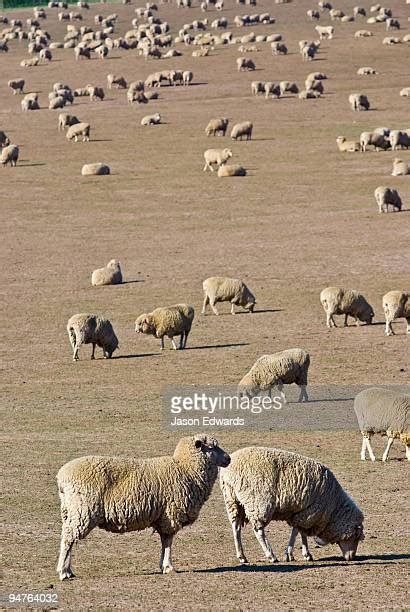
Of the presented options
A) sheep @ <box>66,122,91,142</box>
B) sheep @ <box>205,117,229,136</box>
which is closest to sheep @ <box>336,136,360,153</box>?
sheep @ <box>205,117,229,136</box>

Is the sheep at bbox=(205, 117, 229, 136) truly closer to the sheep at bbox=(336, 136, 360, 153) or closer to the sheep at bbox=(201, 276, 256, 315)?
the sheep at bbox=(336, 136, 360, 153)

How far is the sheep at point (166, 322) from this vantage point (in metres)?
25.6

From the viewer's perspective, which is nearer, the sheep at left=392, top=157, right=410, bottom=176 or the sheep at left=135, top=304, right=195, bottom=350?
the sheep at left=135, top=304, right=195, bottom=350

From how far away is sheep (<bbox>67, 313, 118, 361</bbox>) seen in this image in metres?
25.3

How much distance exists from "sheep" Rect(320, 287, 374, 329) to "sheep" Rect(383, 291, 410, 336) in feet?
2.55

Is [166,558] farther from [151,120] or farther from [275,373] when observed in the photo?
[151,120]

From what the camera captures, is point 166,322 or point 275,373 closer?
point 275,373

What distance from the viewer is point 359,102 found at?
6275 centimetres

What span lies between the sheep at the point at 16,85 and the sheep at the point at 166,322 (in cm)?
5149

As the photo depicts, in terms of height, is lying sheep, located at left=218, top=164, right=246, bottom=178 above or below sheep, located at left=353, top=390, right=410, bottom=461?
above

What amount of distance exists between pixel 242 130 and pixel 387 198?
1690 centimetres

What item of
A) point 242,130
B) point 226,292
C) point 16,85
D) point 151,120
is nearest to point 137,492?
point 226,292

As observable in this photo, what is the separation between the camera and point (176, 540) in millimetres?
14055

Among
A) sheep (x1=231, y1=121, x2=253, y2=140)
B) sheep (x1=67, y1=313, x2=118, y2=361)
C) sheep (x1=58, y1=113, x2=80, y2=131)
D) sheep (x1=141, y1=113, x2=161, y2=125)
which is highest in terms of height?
sheep (x1=58, y1=113, x2=80, y2=131)
